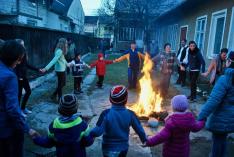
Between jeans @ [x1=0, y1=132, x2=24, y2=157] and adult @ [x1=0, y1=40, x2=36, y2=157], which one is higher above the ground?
adult @ [x1=0, y1=40, x2=36, y2=157]

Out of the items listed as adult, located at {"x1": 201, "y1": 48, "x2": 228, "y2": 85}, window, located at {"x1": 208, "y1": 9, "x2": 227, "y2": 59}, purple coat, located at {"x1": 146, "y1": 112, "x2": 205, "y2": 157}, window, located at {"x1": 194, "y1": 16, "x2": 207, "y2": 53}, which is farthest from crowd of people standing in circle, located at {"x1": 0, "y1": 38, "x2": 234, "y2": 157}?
window, located at {"x1": 194, "y1": 16, "x2": 207, "y2": 53}

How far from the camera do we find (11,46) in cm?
317

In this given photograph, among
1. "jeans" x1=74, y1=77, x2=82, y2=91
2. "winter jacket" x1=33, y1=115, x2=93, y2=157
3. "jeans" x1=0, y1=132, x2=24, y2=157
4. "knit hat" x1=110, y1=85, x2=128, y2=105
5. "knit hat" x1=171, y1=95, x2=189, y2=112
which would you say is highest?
"knit hat" x1=110, y1=85, x2=128, y2=105

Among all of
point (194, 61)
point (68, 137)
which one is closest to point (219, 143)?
point (68, 137)

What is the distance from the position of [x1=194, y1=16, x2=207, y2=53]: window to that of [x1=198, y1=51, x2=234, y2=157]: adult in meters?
11.3

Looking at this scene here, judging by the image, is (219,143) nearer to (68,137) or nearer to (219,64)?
(68,137)

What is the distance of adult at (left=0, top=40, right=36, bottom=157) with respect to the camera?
9.87ft

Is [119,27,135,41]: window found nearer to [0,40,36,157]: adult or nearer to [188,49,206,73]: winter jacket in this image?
[188,49,206,73]: winter jacket

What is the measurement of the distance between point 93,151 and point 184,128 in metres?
2.23

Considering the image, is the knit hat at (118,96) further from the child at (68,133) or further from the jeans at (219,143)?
the jeans at (219,143)

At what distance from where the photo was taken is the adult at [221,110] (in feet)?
12.5

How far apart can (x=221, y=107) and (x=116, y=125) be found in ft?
5.23

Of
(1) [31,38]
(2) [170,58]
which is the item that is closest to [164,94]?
(2) [170,58]

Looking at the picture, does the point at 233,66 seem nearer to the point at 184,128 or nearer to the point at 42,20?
the point at 184,128
